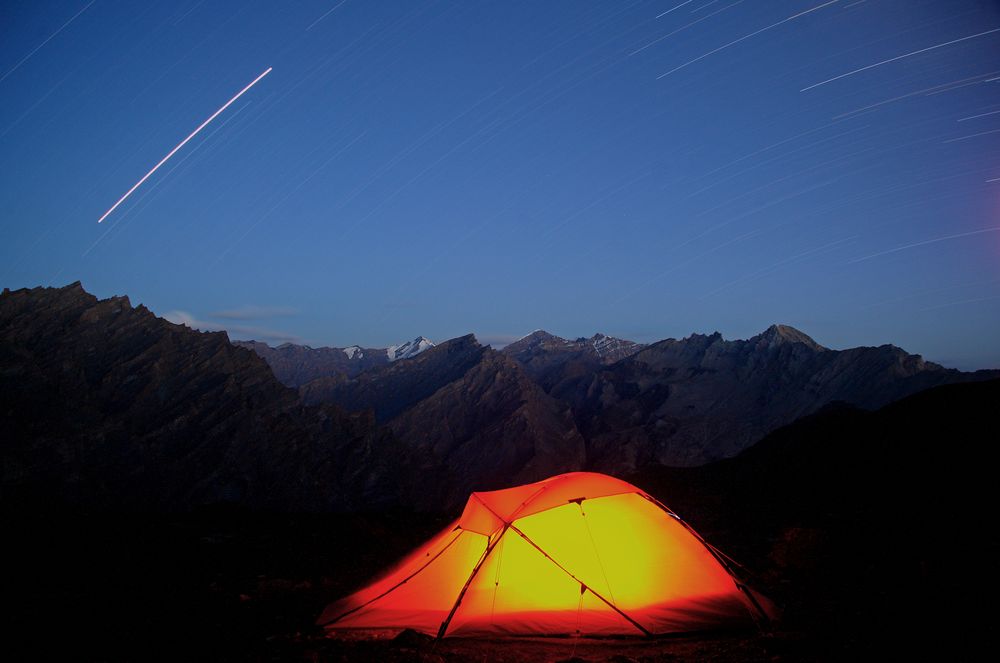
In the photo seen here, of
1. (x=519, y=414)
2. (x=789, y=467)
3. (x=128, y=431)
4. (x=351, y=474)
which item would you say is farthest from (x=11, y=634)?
(x=519, y=414)

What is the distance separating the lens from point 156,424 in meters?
98.4

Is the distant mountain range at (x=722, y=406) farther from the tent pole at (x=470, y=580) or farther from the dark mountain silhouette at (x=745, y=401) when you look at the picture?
the tent pole at (x=470, y=580)

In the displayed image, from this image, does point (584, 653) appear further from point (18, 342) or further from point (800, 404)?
point (800, 404)

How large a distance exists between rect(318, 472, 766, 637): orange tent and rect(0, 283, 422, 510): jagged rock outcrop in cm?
8389

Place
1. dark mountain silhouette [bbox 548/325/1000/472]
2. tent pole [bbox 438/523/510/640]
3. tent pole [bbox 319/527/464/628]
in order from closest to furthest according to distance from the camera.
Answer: tent pole [bbox 438/523/510/640] → tent pole [bbox 319/527/464/628] → dark mountain silhouette [bbox 548/325/1000/472]

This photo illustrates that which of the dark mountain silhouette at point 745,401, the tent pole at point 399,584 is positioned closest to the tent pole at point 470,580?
the tent pole at point 399,584

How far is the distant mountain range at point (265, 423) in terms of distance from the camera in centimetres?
8481

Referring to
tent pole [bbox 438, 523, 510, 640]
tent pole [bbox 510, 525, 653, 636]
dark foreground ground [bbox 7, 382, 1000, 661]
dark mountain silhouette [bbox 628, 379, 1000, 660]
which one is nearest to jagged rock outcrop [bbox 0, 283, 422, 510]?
dark foreground ground [bbox 7, 382, 1000, 661]

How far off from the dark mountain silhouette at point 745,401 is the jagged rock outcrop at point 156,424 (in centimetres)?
7361

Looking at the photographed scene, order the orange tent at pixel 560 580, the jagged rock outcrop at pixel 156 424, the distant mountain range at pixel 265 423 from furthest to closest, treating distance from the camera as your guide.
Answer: the distant mountain range at pixel 265 423 → the jagged rock outcrop at pixel 156 424 → the orange tent at pixel 560 580

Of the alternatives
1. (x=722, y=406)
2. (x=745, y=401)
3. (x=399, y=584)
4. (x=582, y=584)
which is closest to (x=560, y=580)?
(x=582, y=584)

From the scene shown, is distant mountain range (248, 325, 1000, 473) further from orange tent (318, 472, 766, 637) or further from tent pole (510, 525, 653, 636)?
tent pole (510, 525, 653, 636)

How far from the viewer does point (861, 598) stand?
30.8 ft

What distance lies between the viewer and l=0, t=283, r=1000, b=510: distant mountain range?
3339 inches
